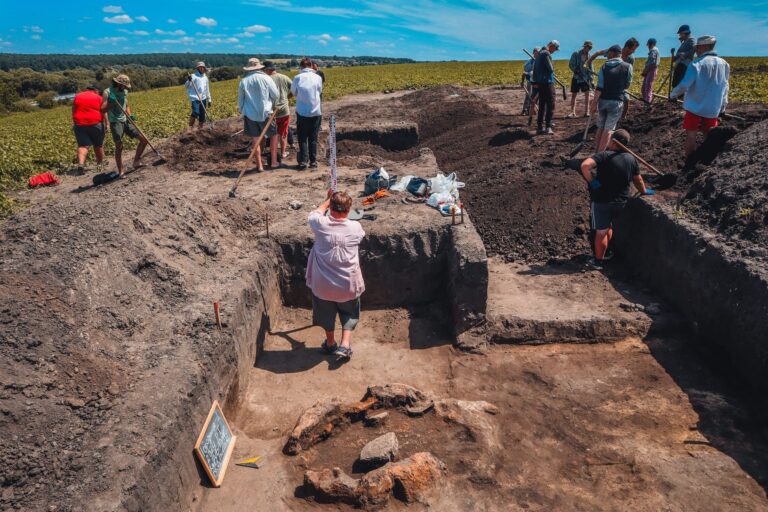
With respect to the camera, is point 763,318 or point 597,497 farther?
point 763,318

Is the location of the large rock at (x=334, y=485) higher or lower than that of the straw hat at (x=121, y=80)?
lower

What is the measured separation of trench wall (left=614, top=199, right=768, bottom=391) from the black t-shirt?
1.81ft

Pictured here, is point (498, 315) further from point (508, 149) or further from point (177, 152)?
point (177, 152)

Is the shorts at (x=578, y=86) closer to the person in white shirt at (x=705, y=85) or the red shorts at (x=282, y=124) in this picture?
the person in white shirt at (x=705, y=85)

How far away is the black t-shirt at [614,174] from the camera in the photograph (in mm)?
6152

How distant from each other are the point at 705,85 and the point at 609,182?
2654 mm

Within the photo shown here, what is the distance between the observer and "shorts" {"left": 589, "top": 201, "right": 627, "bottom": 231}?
635 centimetres

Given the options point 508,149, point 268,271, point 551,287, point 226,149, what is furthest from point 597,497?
point 226,149

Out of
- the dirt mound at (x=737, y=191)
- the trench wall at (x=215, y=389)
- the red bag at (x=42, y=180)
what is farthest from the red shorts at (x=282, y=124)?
the dirt mound at (x=737, y=191)

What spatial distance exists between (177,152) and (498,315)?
9.08 meters

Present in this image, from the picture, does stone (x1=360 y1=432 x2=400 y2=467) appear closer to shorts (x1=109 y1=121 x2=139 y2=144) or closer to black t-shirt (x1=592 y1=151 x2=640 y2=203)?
black t-shirt (x1=592 y1=151 x2=640 y2=203)

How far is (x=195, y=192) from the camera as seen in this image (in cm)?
805

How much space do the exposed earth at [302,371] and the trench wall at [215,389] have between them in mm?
25

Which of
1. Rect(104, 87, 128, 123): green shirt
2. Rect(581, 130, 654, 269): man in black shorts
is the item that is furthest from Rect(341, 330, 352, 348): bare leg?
Rect(104, 87, 128, 123): green shirt
